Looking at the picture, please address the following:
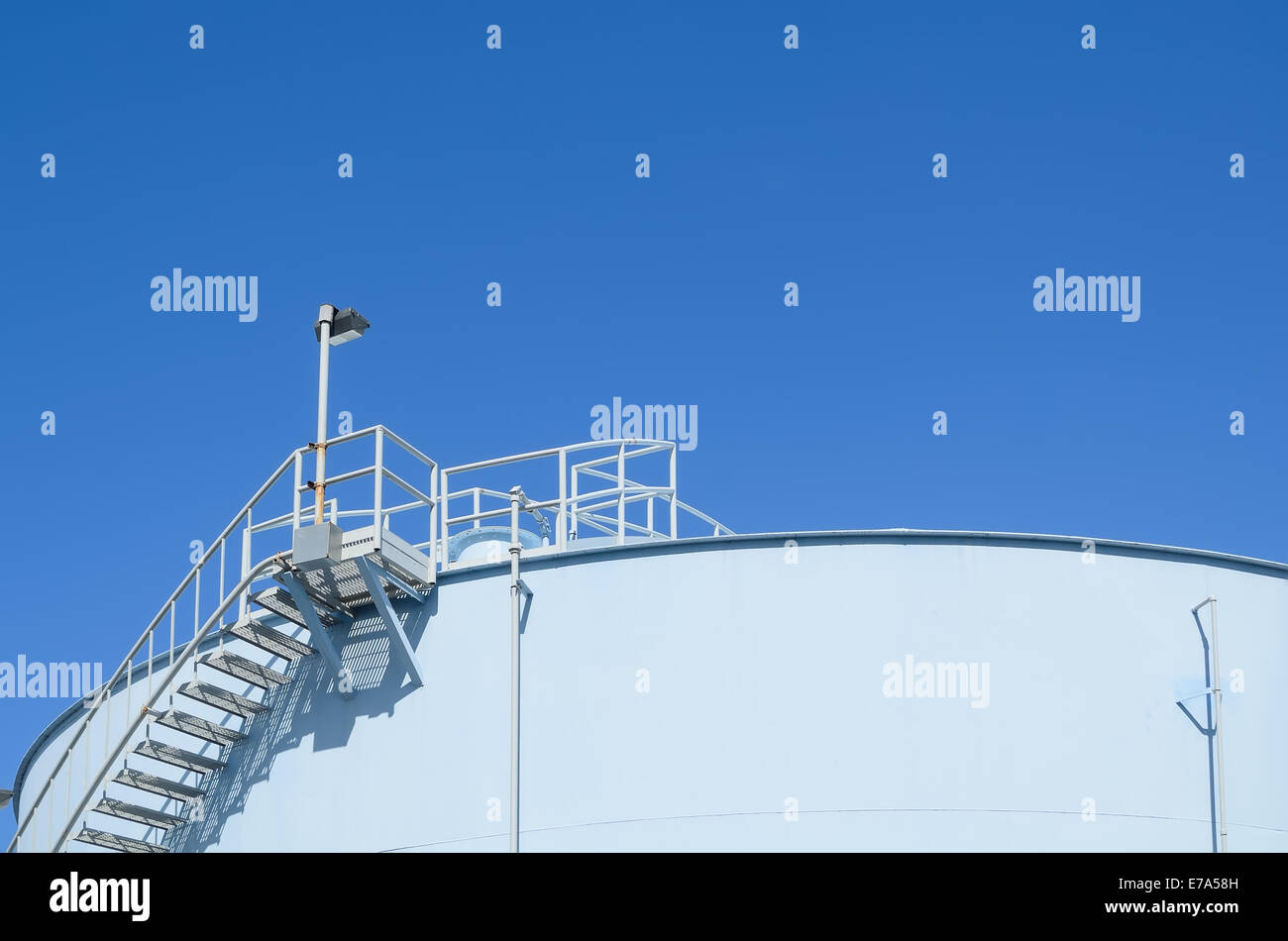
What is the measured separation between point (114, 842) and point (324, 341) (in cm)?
646

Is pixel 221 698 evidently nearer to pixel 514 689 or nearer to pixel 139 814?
pixel 139 814

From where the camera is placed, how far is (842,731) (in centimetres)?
1764

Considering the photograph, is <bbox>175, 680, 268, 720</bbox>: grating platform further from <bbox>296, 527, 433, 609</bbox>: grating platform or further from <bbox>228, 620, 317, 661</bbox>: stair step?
<bbox>296, 527, 433, 609</bbox>: grating platform

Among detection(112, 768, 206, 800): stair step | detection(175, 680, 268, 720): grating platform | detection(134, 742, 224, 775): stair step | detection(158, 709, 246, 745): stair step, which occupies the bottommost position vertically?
detection(112, 768, 206, 800): stair step

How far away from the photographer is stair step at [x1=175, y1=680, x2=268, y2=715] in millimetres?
19516

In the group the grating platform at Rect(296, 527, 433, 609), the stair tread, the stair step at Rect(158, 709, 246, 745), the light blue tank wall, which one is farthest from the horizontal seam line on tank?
the stair tread

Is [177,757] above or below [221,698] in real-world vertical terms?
below

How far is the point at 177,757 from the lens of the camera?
787 inches

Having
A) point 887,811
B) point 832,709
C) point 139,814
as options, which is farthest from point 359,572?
point 887,811

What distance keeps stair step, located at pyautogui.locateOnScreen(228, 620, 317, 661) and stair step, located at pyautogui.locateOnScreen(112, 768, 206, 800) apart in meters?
1.86

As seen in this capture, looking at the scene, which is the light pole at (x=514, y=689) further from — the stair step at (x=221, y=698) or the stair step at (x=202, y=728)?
the stair step at (x=202, y=728)

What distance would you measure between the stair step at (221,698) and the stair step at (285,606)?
1049 millimetres
